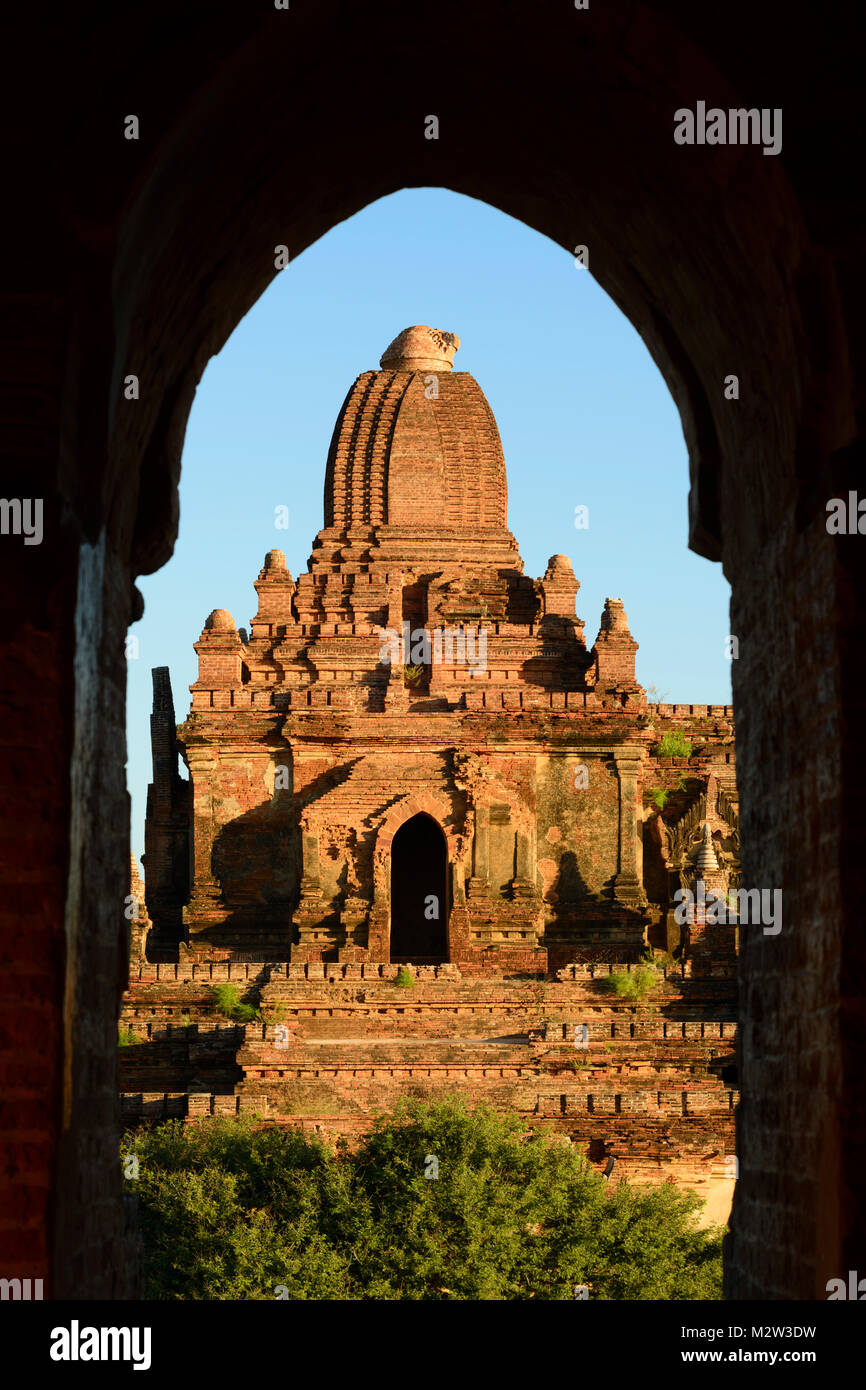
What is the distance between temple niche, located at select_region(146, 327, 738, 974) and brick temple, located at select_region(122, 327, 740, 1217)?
1.7 inches

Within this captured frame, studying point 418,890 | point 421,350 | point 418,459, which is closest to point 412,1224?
point 418,890

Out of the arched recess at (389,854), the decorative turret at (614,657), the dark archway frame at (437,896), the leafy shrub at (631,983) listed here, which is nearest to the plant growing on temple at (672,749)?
the decorative turret at (614,657)

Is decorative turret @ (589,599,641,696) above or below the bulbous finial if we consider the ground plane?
below

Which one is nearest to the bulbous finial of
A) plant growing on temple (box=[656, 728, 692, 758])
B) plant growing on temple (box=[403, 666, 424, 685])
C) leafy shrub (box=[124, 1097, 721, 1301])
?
plant growing on temple (box=[403, 666, 424, 685])

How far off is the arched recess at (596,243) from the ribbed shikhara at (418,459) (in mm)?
32080

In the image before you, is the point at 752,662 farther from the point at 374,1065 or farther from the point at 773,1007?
the point at 374,1065

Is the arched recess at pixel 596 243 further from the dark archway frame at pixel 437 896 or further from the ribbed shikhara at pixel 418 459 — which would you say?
the ribbed shikhara at pixel 418 459

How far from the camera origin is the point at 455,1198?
65.0 ft

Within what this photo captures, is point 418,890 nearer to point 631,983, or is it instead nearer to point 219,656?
point 219,656

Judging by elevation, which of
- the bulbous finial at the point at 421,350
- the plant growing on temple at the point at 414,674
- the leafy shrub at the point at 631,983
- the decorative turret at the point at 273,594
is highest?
the bulbous finial at the point at 421,350

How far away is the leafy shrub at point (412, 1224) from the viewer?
1925cm

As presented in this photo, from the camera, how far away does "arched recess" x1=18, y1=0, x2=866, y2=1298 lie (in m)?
6.83

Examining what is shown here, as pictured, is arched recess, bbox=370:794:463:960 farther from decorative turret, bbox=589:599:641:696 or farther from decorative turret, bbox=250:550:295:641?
decorative turret, bbox=250:550:295:641

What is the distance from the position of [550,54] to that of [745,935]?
3.32 m
